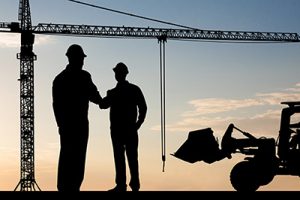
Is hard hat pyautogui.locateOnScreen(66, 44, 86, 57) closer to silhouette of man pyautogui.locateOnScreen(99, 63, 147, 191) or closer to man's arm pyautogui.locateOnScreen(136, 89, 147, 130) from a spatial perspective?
silhouette of man pyautogui.locateOnScreen(99, 63, 147, 191)

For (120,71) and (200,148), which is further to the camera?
(200,148)

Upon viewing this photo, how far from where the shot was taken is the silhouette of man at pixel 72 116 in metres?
9.56

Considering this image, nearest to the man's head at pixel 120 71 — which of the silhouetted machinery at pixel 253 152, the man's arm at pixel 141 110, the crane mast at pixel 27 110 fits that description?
the man's arm at pixel 141 110

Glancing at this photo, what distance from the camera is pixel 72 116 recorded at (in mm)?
9586

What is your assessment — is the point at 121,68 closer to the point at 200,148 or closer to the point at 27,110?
the point at 200,148

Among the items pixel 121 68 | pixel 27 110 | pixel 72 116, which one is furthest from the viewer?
pixel 27 110

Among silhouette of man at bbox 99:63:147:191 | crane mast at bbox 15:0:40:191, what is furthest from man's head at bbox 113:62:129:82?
crane mast at bbox 15:0:40:191

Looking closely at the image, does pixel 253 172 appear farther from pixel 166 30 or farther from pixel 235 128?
pixel 166 30

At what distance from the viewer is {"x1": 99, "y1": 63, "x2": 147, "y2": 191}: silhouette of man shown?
1090 centimetres

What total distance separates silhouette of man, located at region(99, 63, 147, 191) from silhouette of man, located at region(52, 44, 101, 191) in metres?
1.14

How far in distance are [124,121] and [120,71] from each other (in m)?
0.81

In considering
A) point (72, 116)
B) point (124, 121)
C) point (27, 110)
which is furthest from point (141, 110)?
point (27, 110)

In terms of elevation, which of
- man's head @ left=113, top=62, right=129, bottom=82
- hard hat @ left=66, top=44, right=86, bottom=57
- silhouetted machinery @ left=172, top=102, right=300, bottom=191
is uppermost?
hard hat @ left=66, top=44, right=86, bottom=57

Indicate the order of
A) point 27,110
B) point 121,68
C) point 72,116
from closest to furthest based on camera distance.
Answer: point 72,116 → point 121,68 → point 27,110
